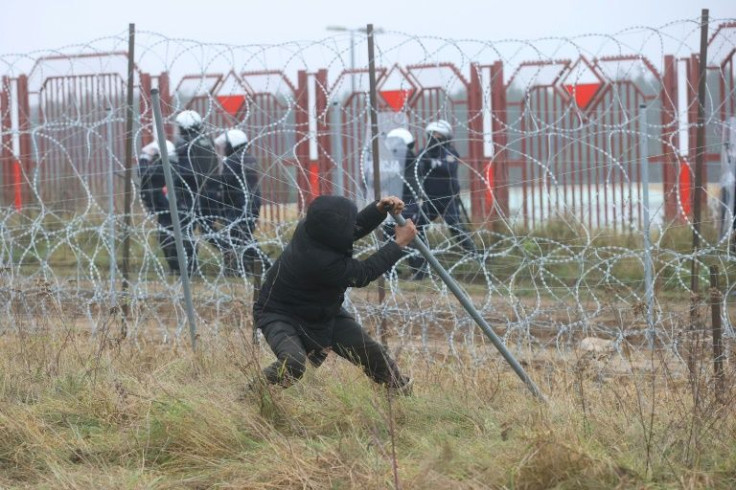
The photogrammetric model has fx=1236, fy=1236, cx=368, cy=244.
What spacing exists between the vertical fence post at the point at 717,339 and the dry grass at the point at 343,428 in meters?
0.09

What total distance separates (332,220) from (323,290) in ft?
1.40

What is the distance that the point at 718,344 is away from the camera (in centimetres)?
678

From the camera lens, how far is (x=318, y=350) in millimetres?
6250

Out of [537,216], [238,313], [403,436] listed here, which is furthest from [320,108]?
[403,436]

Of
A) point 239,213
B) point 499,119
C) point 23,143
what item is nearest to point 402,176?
point 239,213

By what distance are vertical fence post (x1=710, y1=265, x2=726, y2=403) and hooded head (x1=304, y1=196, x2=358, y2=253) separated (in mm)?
1730

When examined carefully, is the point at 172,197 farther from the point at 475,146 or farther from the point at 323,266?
the point at 475,146

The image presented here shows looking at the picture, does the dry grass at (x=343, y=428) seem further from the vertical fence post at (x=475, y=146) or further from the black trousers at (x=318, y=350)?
the vertical fence post at (x=475, y=146)

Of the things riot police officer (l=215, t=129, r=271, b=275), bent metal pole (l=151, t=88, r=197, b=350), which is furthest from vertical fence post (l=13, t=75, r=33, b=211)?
bent metal pole (l=151, t=88, r=197, b=350)

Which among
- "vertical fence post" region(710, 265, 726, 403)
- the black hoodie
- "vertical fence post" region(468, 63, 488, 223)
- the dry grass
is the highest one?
"vertical fence post" region(468, 63, 488, 223)

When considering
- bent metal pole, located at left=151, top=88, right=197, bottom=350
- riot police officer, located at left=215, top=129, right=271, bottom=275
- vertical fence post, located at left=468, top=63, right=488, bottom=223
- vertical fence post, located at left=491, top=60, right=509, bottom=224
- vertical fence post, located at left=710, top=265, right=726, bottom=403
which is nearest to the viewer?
vertical fence post, located at left=710, top=265, right=726, bottom=403

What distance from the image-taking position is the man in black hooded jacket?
593 centimetres

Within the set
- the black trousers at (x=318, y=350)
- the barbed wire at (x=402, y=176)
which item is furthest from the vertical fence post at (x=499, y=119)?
the black trousers at (x=318, y=350)

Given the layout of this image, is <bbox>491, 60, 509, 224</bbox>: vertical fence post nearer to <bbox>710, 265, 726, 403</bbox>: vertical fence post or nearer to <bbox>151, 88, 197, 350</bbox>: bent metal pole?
<bbox>151, 88, 197, 350</bbox>: bent metal pole
